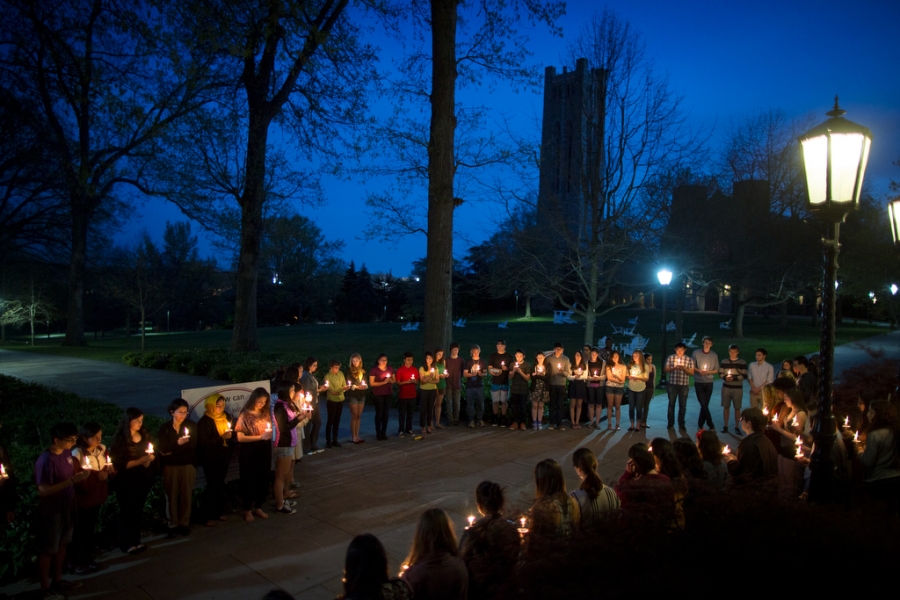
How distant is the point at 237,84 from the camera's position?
18234 mm

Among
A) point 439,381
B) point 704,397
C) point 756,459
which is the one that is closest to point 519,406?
point 439,381

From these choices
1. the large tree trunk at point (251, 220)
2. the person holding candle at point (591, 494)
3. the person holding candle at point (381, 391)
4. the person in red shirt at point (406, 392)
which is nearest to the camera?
the person holding candle at point (591, 494)

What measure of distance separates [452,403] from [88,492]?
7.26m

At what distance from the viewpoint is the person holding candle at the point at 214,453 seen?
6398mm

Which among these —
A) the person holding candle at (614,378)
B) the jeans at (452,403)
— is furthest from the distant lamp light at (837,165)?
the jeans at (452,403)

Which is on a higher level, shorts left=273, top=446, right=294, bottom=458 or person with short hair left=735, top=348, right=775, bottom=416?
person with short hair left=735, top=348, right=775, bottom=416

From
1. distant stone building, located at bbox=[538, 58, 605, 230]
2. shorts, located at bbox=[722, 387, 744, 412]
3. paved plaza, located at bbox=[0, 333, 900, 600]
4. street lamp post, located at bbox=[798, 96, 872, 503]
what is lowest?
paved plaza, located at bbox=[0, 333, 900, 600]

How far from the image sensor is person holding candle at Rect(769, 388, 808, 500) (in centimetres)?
654

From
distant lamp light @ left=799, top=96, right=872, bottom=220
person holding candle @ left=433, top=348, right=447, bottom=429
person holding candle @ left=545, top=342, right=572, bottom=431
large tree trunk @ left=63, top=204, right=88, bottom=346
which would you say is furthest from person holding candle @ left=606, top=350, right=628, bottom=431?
large tree trunk @ left=63, top=204, right=88, bottom=346

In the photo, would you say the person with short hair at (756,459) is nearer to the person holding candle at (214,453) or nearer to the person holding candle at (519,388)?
the person holding candle at (214,453)

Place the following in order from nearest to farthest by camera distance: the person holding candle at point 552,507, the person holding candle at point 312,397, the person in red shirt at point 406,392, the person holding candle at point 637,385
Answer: the person holding candle at point 552,507 < the person holding candle at point 312,397 < the person in red shirt at point 406,392 < the person holding candle at point 637,385

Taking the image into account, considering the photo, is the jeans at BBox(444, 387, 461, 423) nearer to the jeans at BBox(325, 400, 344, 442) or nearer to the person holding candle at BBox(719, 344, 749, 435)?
the jeans at BBox(325, 400, 344, 442)

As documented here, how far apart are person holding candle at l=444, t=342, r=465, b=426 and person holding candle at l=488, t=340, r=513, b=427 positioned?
0.66 meters

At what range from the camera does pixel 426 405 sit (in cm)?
1092
